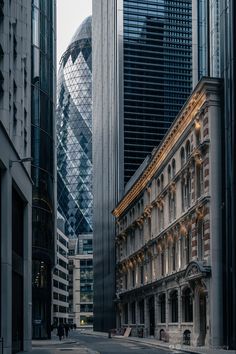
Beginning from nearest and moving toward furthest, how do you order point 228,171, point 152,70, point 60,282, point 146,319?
point 228,171, point 146,319, point 152,70, point 60,282

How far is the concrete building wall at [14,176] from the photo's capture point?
3206 centimetres

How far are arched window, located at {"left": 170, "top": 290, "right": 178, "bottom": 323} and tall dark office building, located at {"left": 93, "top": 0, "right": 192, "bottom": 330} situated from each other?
47.6 m

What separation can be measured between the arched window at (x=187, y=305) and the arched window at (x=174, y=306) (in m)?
3.40

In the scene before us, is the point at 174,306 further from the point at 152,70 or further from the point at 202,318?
the point at 152,70

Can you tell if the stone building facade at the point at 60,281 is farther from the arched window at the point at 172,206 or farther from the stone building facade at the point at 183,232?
the arched window at the point at 172,206

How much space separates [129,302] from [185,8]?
7228 centimetres

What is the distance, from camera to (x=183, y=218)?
53562mm

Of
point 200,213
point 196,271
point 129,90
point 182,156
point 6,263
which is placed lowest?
point 196,271

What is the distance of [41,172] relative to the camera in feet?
217

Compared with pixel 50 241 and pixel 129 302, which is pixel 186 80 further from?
pixel 50 241

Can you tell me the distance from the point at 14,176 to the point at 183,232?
70.4ft

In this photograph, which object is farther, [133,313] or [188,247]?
[133,313]

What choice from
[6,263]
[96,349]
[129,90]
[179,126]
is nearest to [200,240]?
[96,349]

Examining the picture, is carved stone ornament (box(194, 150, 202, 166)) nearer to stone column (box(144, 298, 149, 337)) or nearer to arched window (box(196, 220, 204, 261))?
arched window (box(196, 220, 204, 261))
